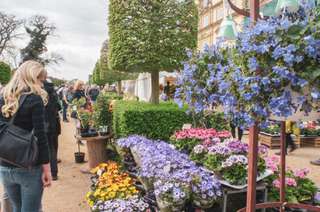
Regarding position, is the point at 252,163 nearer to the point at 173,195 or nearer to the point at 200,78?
the point at 200,78

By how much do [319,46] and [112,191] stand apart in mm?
2875

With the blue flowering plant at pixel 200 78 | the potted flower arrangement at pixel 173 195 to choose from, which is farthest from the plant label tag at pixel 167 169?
the blue flowering plant at pixel 200 78

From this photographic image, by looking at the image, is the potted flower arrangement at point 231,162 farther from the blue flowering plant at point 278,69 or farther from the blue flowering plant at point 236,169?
the blue flowering plant at point 278,69

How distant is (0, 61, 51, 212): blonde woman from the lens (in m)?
2.92

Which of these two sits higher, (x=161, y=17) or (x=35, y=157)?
(x=161, y=17)

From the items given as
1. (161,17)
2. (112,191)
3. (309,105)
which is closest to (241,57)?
(309,105)

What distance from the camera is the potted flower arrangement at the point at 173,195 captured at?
3166 mm

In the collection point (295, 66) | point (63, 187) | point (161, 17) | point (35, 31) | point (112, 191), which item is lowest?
point (63, 187)

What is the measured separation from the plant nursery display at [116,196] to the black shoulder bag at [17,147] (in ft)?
3.70

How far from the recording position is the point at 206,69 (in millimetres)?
2762

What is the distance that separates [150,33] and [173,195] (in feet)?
13.7

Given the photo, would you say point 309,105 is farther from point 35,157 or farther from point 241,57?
point 35,157

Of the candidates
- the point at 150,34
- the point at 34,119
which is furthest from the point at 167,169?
the point at 150,34

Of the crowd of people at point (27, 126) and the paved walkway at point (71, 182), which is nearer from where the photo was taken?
the crowd of people at point (27, 126)
